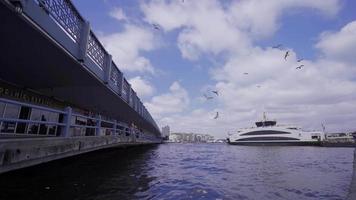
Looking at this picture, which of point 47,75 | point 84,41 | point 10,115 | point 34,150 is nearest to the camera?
point 34,150

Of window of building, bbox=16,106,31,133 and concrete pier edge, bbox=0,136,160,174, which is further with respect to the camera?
window of building, bbox=16,106,31,133

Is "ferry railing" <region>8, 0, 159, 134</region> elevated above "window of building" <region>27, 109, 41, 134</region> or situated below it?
above

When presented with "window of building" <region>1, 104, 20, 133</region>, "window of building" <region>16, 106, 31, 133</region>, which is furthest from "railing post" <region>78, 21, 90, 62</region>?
"window of building" <region>16, 106, 31, 133</region>

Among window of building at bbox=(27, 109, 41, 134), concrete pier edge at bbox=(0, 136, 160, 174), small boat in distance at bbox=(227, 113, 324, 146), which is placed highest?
small boat in distance at bbox=(227, 113, 324, 146)

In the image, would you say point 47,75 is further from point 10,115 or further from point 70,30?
point 70,30

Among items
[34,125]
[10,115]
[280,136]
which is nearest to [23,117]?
[34,125]

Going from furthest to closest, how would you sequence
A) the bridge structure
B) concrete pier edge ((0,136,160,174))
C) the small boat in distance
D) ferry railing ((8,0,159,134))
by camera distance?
the small boat in distance, ferry railing ((8,0,159,134)), the bridge structure, concrete pier edge ((0,136,160,174))

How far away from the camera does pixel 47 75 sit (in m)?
13.1

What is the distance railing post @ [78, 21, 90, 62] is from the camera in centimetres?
1087

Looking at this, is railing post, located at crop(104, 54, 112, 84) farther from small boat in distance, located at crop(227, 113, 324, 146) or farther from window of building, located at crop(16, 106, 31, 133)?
small boat in distance, located at crop(227, 113, 324, 146)

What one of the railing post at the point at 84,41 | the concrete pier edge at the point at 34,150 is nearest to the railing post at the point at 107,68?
the concrete pier edge at the point at 34,150

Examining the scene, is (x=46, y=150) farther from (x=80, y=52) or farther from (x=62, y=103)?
(x=62, y=103)

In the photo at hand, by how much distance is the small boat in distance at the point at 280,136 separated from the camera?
294 feet

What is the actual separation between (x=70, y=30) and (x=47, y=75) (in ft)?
12.7
